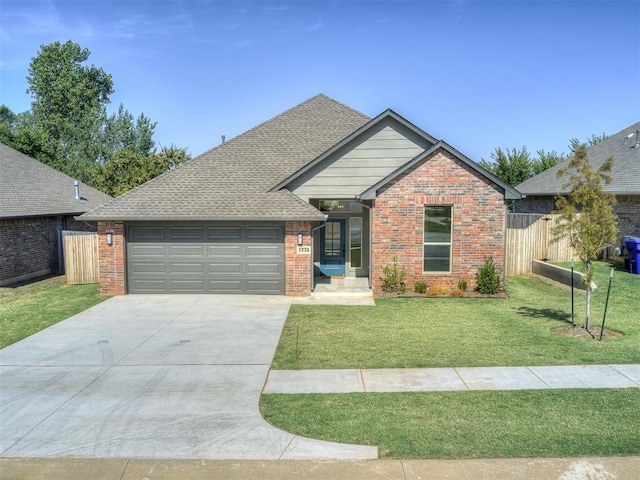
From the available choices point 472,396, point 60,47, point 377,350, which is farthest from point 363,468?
point 60,47

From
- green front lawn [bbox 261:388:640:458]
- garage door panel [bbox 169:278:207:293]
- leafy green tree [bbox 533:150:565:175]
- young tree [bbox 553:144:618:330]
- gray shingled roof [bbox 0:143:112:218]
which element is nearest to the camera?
green front lawn [bbox 261:388:640:458]

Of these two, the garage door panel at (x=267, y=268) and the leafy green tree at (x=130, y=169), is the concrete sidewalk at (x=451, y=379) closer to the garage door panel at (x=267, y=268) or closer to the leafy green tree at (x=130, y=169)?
the garage door panel at (x=267, y=268)

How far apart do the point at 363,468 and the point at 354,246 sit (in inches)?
559

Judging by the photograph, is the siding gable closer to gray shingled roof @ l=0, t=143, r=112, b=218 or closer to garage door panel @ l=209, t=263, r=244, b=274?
garage door panel @ l=209, t=263, r=244, b=274

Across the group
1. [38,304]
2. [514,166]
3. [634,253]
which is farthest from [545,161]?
[38,304]

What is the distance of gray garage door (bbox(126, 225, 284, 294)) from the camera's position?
55.7ft

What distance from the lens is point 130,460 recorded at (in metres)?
6.35

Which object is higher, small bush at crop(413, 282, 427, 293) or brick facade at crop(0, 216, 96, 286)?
brick facade at crop(0, 216, 96, 286)

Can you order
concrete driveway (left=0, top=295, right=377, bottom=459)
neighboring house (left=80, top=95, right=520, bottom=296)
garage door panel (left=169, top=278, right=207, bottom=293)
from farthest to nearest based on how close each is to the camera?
garage door panel (left=169, top=278, right=207, bottom=293), neighboring house (left=80, top=95, right=520, bottom=296), concrete driveway (left=0, top=295, right=377, bottom=459)

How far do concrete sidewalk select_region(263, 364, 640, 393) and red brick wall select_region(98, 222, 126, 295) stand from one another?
9536mm

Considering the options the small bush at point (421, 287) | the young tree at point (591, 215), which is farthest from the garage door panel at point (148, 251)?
the young tree at point (591, 215)

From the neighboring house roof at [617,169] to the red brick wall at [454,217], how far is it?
408 cm

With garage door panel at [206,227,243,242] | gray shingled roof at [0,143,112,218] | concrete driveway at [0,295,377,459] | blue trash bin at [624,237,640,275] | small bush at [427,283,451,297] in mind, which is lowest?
concrete driveway at [0,295,377,459]

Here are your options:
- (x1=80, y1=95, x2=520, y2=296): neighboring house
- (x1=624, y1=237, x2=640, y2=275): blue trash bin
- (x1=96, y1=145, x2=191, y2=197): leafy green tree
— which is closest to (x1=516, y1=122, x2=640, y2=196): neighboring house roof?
(x1=624, y1=237, x2=640, y2=275): blue trash bin
